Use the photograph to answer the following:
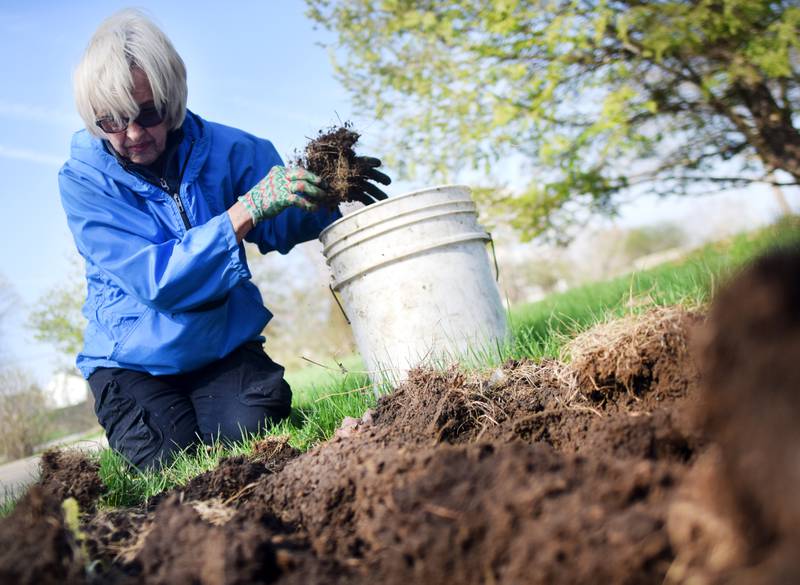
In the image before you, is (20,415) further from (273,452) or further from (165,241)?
(273,452)

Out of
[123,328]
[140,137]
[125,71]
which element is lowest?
[123,328]

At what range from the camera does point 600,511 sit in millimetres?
882

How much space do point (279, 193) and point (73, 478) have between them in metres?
1.27

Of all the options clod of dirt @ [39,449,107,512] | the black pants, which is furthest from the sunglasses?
clod of dirt @ [39,449,107,512]

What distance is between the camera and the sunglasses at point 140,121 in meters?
2.66

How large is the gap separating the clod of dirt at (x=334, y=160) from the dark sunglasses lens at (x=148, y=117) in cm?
64

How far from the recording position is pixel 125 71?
2.59m

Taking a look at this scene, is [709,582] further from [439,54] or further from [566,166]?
[439,54]

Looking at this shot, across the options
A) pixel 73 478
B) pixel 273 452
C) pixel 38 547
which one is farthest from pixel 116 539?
pixel 273 452

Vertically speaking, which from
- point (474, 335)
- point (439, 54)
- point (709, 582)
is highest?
point (439, 54)

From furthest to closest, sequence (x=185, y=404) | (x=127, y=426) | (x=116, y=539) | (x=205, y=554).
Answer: (x=185, y=404) → (x=127, y=426) → (x=116, y=539) → (x=205, y=554)

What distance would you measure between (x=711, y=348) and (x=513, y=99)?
421 cm

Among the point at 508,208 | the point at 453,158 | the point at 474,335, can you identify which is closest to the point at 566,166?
the point at 508,208

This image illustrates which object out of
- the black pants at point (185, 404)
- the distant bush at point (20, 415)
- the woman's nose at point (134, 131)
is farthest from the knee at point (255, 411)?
the distant bush at point (20, 415)
